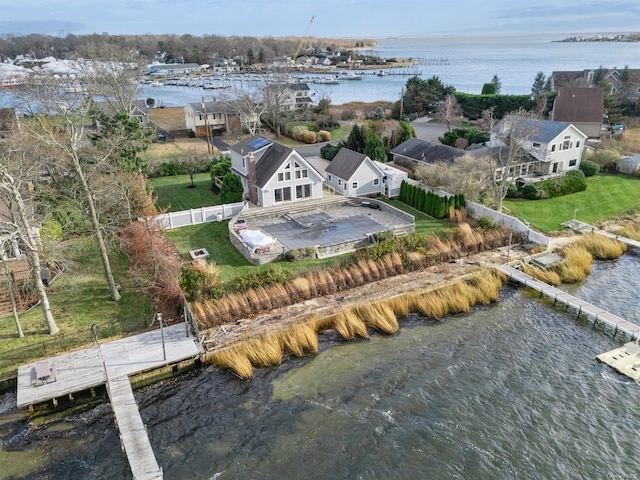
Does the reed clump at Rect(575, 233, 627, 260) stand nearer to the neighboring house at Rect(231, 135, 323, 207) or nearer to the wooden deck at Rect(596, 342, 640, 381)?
the wooden deck at Rect(596, 342, 640, 381)

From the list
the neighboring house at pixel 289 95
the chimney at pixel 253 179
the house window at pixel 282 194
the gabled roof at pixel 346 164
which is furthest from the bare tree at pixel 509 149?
the neighboring house at pixel 289 95

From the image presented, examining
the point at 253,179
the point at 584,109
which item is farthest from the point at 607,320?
the point at 584,109

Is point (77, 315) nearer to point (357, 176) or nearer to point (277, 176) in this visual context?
point (277, 176)

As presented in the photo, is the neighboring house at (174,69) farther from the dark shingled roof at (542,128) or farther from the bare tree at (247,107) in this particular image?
the dark shingled roof at (542,128)

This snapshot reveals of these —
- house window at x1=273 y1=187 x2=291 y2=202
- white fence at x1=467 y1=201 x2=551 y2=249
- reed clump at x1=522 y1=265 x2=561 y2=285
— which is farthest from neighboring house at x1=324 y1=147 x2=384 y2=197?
reed clump at x1=522 y1=265 x2=561 y2=285

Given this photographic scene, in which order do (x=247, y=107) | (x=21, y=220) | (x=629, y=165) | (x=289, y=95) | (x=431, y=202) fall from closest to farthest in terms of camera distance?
1. (x=21, y=220)
2. (x=431, y=202)
3. (x=629, y=165)
4. (x=247, y=107)
5. (x=289, y=95)

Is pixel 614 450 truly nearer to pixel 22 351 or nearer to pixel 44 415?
pixel 44 415

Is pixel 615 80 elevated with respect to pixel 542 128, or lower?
elevated
